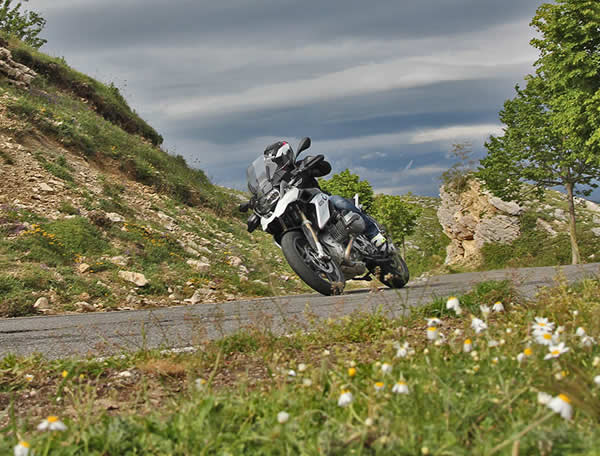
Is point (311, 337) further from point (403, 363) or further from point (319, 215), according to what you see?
point (319, 215)

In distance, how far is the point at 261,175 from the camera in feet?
30.8

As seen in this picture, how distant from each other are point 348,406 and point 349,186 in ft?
137

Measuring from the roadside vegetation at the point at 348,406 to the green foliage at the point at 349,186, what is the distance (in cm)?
4022

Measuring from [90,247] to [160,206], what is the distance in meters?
6.51

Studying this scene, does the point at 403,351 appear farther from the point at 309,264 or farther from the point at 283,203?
the point at 283,203

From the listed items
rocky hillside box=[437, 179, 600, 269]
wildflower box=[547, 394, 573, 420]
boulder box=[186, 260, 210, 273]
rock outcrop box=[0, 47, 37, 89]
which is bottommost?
rocky hillside box=[437, 179, 600, 269]

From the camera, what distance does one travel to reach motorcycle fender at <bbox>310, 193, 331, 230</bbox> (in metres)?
8.93

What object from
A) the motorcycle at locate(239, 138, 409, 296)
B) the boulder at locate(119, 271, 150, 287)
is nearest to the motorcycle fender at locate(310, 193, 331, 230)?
the motorcycle at locate(239, 138, 409, 296)

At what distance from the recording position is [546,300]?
458 cm

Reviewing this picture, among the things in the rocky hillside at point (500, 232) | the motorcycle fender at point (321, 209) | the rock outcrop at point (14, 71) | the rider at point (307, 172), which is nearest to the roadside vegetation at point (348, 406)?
the motorcycle fender at point (321, 209)

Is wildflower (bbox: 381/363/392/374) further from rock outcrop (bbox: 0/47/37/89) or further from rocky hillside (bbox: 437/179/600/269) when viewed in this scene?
rocky hillside (bbox: 437/179/600/269)

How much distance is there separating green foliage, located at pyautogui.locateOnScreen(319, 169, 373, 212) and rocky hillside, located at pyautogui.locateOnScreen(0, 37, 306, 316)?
1831cm

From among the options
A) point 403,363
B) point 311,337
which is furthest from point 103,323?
point 403,363

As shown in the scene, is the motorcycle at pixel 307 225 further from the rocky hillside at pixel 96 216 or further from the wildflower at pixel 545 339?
the wildflower at pixel 545 339
